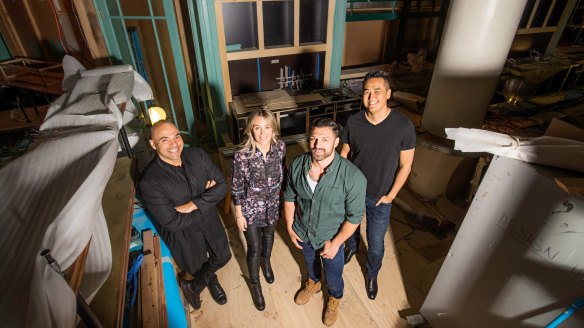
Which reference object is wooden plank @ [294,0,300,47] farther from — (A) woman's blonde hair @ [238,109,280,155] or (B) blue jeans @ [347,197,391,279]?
(B) blue jeans @ [347,197,391,279]

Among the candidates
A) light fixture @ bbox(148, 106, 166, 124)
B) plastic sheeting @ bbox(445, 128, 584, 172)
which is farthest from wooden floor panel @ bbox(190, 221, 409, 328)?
plastic sheeting @ bbox(445, 128, 584, 172)

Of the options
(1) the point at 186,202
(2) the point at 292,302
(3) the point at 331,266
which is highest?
(1) the point at 186,202

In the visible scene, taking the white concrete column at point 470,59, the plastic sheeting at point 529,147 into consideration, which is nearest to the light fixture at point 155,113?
the plastic sheeting at point 529,147

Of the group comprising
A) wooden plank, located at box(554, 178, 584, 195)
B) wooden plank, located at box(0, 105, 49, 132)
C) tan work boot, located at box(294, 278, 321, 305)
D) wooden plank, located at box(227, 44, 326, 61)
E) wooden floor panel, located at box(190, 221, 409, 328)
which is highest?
wooden plank, located at box(227, 44, 326, 61)

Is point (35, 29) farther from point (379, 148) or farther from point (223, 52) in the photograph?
point (379, 148)

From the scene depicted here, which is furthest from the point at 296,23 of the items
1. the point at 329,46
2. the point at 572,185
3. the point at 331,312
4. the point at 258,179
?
the point at 572,185

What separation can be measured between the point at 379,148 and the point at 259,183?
2.97 ft

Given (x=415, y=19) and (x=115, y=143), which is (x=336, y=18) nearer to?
(x=415, y=19)

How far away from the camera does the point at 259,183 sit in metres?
2.20

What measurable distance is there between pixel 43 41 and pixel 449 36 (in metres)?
7.17

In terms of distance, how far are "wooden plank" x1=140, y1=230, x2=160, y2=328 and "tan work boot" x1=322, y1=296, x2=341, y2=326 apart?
1.26 m

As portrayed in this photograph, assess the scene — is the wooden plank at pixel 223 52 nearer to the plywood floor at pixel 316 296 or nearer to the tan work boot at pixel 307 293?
the plywood floor at pixel 316 296

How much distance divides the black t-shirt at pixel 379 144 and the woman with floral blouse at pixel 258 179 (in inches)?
21.9

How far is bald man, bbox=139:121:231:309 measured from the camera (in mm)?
1897
